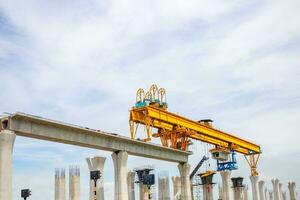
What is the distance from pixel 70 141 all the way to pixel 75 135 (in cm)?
70

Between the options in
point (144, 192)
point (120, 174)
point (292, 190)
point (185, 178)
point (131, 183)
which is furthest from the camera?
point (292, 190)

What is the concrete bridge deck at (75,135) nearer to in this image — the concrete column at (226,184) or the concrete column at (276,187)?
the concrete column at (226,184)

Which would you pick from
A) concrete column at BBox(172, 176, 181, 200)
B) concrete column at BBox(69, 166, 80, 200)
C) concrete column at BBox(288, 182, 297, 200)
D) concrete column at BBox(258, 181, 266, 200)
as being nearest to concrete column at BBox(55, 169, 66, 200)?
concrete column at BBox(69, 166, 80, 200)

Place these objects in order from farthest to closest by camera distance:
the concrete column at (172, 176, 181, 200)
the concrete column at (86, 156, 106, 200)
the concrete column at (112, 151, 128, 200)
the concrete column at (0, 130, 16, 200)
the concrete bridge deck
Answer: the concrete column at (172, 176, 181, 200)
the concrete column at (86, 156, 106, 200)
the concrete column at (112, 151, 128, 200)
the concrete bridge deck
the concrete column at (0, 130, 16, 200)

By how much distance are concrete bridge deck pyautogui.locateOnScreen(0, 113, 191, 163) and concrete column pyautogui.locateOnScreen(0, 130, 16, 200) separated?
0.98 m

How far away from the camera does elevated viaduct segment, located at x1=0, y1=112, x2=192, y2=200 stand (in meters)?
27.5

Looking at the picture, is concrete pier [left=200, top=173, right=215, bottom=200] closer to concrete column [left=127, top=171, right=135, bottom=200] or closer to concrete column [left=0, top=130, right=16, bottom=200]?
concrete column [left=127, top=171, right=135, bottom=200]

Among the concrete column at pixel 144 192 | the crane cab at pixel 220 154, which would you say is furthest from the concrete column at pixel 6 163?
the crane cab at pixel 220 154

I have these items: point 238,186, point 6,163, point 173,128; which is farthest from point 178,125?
point 238,186

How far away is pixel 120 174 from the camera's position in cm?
3853

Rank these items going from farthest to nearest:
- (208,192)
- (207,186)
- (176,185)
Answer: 1. (176,185)
2. (207,186)
3. (208,192)

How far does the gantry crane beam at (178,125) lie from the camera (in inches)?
1863

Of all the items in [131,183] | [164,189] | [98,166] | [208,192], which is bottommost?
[208,192]

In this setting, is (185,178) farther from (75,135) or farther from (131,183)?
(75,135)
